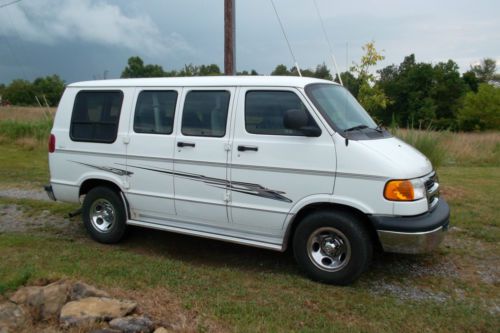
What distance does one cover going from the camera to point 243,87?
5.48 metres

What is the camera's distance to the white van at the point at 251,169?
4.83 metres

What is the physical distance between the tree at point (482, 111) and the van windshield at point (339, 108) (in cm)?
5606

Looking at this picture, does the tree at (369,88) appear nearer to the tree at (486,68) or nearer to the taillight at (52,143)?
the taillight at (52,143)

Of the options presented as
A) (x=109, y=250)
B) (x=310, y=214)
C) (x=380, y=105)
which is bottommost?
(x=109, y=250)

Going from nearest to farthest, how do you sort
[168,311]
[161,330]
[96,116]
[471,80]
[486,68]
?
[161,330] → [168,311] → [96,116] → [471,80] → [486,68]

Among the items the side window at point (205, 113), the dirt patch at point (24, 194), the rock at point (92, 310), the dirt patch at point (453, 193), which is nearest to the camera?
the rock at point (92, 310)

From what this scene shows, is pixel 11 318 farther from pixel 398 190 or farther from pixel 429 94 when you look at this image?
pixel 429 94

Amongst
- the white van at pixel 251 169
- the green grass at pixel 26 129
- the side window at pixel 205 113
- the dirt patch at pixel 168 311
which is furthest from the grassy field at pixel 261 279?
the green grass at pixel 26 129

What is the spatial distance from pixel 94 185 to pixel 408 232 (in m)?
4.24

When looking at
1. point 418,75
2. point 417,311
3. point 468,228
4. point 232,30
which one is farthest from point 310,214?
point 418,75

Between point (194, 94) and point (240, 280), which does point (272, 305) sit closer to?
point (240, 280)

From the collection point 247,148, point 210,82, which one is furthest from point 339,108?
point 210,82

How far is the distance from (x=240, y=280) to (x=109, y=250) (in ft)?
6.81

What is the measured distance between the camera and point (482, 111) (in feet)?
185
